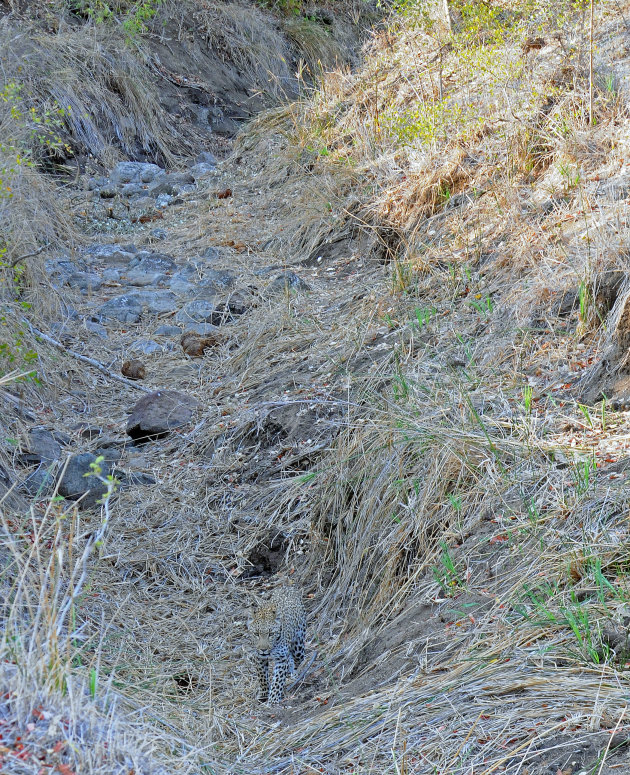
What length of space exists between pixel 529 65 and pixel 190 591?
484 centimetres

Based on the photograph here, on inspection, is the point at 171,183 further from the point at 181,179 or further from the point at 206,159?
the point at 206,159

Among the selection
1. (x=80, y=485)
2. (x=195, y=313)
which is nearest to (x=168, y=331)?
(x=195, y=313)

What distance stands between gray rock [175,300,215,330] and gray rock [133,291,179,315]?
184 millimetres

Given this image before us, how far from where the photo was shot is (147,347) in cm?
614

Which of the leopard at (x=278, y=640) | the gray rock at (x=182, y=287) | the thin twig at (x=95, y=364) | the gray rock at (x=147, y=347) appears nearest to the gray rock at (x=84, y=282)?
the gray rock at (x=182, y=287)

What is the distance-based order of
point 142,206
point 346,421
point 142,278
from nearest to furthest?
point 346,421
point 142,278
point 142,206

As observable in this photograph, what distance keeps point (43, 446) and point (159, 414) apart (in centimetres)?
74

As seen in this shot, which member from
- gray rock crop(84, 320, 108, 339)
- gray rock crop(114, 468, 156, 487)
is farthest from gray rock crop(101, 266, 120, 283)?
gray rock crop(114, 468, 156, 487)

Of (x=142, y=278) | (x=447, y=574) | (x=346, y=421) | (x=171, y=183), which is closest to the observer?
(x=447, y=574)

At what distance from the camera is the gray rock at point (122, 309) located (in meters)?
6.62

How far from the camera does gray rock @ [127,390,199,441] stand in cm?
497

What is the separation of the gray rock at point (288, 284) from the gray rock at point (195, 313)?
0.51 m

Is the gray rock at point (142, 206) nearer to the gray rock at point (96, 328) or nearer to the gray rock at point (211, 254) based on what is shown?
the gray rock at point (211, 254)

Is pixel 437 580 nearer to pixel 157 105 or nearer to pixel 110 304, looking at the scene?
pixel 110 304
